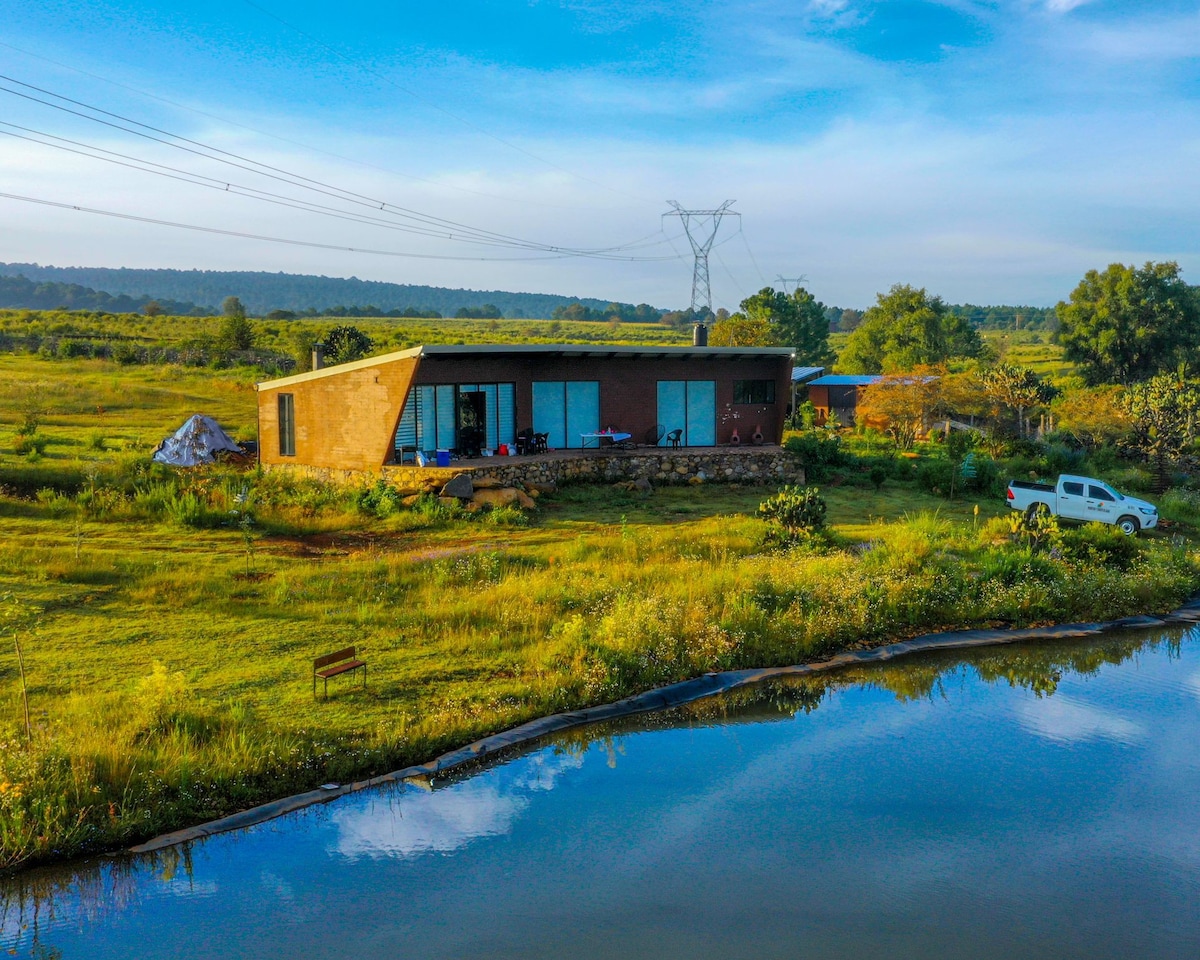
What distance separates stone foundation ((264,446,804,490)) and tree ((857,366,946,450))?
1097 centimetres

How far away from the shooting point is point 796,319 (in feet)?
265

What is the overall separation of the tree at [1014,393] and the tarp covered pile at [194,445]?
96.6 ft

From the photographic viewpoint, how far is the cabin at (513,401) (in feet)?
85.4

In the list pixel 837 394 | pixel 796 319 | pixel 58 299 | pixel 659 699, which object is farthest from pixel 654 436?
pixel 58 299

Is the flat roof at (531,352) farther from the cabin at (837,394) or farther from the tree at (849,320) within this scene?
the tree at (849,320)

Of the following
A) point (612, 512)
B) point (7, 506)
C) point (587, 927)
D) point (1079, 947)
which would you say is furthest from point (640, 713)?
point (7, 506)

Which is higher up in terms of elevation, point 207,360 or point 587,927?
point 207,360

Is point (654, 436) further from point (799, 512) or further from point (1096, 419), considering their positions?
point (1096, 419)

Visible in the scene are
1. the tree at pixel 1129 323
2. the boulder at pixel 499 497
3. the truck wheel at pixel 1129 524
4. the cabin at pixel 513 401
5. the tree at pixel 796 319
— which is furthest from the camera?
the tree at pixel 796 319

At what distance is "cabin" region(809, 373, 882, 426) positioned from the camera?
5134 centimetres

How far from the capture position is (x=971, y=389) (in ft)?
134

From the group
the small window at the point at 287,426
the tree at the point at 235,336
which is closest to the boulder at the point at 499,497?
the small window at the point at 287,426

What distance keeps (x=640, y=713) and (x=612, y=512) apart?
11968mm

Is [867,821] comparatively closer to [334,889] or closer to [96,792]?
[334,889]
